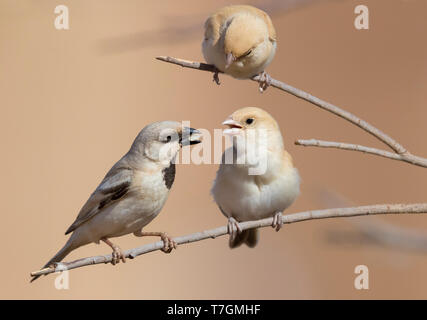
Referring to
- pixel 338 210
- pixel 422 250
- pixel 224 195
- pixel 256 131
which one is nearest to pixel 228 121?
pixel 256 131

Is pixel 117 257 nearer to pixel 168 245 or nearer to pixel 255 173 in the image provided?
pixel 168 245

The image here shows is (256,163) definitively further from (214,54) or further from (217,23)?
(217,23)

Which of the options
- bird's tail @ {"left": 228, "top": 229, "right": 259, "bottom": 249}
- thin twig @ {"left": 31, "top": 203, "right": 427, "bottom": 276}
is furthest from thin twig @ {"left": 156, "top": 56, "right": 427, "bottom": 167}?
bird's tail @ {"left": 228, "top": 229, "right": 259, "bottom": 249}

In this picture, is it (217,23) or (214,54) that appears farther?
(217,23)

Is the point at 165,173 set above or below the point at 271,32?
below

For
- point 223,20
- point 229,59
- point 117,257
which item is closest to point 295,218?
point 117,257

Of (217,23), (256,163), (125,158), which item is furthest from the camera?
(217,23)

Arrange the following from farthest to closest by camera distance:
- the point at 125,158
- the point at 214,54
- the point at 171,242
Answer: the point at 214,54 < the point at 125,158 < the point at 171,242

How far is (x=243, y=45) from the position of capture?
1.34 metres

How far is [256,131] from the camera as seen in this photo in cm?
126

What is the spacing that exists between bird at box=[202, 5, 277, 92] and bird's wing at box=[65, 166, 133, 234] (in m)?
0.32

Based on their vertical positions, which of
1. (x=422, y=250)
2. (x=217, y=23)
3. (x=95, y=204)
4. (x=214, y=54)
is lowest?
(x=422, y=250)

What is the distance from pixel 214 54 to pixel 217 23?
0.21m

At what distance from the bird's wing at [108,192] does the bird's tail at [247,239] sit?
49 centimetres
